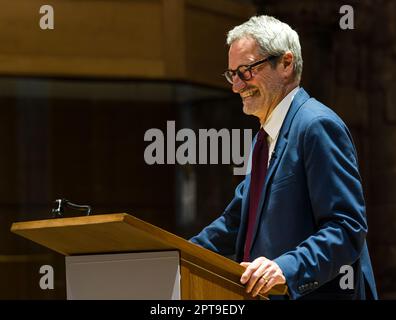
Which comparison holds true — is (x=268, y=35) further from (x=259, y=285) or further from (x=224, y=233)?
(x=259, y=285)

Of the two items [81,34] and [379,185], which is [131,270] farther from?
[379,185]

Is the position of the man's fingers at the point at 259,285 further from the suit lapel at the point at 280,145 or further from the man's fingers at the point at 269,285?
the suit lapel at the point at 280,145

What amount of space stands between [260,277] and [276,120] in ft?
2.29

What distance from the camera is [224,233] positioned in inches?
114

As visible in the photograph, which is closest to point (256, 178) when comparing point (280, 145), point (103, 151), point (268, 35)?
point (280, 145)

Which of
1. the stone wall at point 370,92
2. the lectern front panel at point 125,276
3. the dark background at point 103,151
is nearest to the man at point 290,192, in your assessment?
the lectern front panel at point 125,276

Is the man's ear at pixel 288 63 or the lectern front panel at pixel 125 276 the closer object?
the lectern front panel at pixel 125 276

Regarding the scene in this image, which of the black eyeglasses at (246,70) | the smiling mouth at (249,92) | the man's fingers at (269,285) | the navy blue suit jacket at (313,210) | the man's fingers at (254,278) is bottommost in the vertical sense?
the man's fingers at (269,285)

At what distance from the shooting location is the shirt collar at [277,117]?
270 cm

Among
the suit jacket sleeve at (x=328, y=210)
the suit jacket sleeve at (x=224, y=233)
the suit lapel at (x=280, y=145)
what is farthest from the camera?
the suit jacket sleeve at (x=224, y=233)

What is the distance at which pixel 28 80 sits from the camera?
5.64m

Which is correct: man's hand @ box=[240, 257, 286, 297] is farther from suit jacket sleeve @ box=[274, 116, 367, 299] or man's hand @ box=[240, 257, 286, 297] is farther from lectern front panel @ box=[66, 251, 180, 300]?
lectern front panel @ box=[66, 251, 180, 300]

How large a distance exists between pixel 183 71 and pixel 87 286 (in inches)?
142

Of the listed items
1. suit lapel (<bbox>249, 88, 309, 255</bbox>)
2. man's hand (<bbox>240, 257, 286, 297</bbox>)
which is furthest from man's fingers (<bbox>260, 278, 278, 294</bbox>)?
suit lapel (<bbox>249, 88, 309, 255</bbox>)
